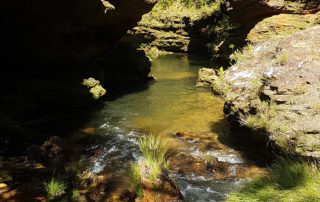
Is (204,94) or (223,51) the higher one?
(223,51)

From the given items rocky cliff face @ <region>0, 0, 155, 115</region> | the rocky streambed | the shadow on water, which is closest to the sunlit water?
the rocky streambed

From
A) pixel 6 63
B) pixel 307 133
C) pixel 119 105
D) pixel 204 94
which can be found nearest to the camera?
pixel 307 133

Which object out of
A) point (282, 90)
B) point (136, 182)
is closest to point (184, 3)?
point (282, 90)

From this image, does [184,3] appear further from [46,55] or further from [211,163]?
[211,163]

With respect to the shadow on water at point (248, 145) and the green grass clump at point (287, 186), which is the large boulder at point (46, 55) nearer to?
the shadow on water at point (248, 145)

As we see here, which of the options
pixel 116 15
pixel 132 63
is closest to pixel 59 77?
pixel 116 15

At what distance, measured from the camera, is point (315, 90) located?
14.9 ft

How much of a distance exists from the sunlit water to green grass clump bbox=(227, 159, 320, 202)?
40.5 inches

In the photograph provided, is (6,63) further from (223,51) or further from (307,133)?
(223,51)

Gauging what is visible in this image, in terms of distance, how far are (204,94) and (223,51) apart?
15.8ft

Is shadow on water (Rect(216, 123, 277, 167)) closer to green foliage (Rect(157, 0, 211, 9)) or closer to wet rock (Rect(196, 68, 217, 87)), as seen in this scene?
wet rock (Rect(196, 68, 217, 87))

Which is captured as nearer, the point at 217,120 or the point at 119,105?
the point at 217,120

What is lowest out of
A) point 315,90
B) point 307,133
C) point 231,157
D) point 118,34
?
point 231,157

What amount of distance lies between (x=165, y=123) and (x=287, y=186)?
556 centimetres
